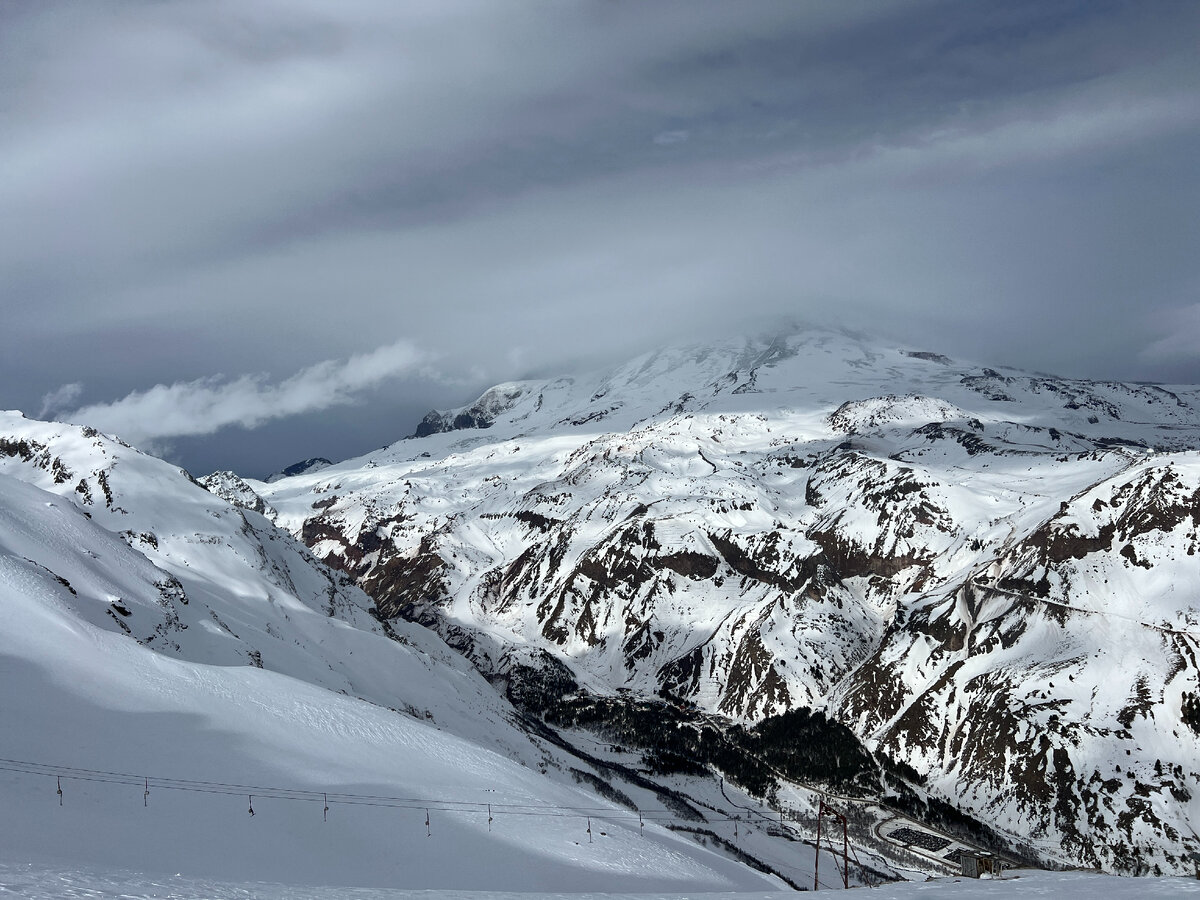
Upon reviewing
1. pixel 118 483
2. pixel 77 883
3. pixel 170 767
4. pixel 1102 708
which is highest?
pixel 118 483

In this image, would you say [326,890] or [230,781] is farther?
[230,781]

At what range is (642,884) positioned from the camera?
179 ft

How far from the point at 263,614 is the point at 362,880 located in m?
121

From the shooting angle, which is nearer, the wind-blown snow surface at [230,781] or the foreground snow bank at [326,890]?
the foreground snow bank at [326,890]

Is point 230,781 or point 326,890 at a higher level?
point 326,890

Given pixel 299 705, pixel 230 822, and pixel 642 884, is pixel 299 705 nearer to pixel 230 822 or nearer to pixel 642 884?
pixel 230 822

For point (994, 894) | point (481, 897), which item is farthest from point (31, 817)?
point (994, 894)

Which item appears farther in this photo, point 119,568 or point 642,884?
point 119,568

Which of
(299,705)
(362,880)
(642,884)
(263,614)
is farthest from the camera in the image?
(263,614)

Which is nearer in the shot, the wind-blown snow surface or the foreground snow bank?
the foreground snow bank

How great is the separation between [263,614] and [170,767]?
4341 inches

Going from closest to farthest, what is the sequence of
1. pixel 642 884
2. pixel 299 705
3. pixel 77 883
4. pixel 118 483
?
pixel 77 883 → pixel 642 884 → pixel 299 705 → pixel 118 483

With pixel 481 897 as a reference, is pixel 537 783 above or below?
A: below

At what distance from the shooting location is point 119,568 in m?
113
